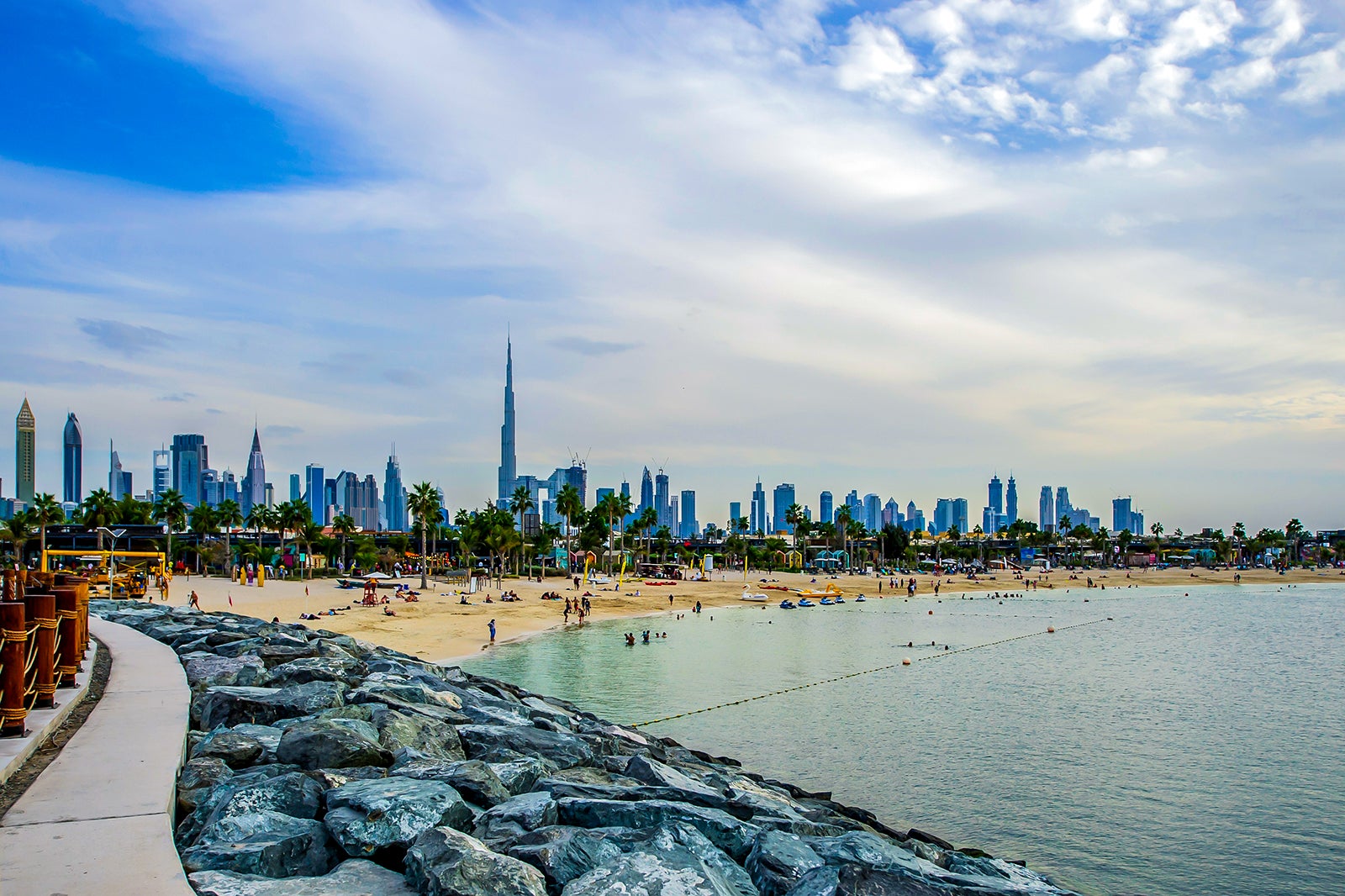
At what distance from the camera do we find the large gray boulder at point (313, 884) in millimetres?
6152

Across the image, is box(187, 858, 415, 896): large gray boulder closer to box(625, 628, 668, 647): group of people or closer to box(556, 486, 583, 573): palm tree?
box(625, 628, 668, 647): group of people

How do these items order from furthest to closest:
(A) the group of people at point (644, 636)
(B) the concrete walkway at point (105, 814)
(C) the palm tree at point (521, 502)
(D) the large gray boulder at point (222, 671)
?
(C) the palm tree at point (521, 502) < (A) the group of people at point (644, 636) < (D) the large gray boulder at point (222, 671) < (B) the concrete walkway at point (105, 814)

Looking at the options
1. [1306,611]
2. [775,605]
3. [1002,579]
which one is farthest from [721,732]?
[1002,579]

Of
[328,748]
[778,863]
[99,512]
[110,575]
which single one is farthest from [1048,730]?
[99,512]

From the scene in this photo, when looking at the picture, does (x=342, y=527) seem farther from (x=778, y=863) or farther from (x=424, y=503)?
(x=778, y=863)

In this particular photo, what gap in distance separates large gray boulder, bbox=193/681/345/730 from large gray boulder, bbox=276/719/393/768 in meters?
1.76

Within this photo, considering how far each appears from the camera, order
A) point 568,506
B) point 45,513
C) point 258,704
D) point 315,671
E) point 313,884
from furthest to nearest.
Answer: point 568,506 → point 45,513 → point 315,671 → point 258,704 → point 313,884

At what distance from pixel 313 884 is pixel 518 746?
19.5 ft

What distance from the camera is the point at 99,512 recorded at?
3600 inches

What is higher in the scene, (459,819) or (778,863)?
(459,819)

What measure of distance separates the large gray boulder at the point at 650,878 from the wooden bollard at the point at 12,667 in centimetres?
545

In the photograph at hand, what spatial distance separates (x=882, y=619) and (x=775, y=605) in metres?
16.5

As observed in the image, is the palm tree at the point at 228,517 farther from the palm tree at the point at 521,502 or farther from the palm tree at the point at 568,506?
the palm tree at the point at 568,506

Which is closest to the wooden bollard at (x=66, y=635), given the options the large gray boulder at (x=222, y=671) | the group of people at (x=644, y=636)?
the large gray boulder at (x=222, y=671)
